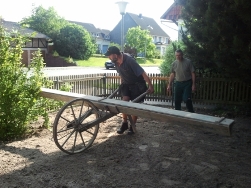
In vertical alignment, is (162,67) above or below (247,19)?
below

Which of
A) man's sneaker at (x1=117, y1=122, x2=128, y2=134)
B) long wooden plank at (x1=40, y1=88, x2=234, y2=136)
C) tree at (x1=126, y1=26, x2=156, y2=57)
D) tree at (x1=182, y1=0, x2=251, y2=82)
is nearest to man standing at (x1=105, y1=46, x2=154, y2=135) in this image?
man's sneaker at (x1=117, y1=122, x2=128, y2=134)

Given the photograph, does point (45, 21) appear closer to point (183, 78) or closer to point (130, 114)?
point (183, 78)

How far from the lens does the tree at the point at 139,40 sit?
2095 inches

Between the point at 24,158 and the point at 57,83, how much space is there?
15.3ft

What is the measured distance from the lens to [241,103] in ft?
29.8

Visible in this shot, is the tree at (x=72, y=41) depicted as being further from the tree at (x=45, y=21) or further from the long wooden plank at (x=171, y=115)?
the long wooden plank at (x=171, y=115)

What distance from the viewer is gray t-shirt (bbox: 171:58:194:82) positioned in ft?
23.5

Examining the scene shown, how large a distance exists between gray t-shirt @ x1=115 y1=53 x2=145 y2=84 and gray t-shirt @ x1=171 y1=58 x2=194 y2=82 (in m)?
1.93

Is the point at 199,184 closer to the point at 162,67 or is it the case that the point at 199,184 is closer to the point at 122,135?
the point at 122,135

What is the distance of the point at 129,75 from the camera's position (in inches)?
219

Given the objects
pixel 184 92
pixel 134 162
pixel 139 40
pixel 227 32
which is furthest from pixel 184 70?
pixel 139 40

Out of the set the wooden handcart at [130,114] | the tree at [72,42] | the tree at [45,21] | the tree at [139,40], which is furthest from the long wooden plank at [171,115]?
the tree at [139,40]

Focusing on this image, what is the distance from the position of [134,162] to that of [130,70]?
1827 mm

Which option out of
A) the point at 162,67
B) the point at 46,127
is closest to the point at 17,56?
the point at 46,127
